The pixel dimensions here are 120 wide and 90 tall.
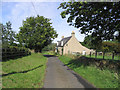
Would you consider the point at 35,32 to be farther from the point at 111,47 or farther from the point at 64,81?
the point at 64,81

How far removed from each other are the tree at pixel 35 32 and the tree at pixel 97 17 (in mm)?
22991

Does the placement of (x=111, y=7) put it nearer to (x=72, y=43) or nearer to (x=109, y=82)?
(x=109, y=82)

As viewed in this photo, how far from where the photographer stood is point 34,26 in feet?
114

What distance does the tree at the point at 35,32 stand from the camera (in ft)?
108

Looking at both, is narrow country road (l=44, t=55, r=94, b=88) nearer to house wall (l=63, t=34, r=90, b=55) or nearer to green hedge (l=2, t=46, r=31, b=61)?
green hedge (l=2, t=46, r=31, b=61)

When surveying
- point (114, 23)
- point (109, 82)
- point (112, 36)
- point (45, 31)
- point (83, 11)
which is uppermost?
point (45, 31)

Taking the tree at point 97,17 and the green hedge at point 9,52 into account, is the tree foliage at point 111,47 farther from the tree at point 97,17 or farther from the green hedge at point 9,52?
the green hedge at point 9,52

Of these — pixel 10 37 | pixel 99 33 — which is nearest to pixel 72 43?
pixel 10 37

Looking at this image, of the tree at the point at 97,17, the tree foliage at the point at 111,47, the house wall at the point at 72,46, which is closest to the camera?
the tree at the point at 97,17

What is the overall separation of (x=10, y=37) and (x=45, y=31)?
27.7 m

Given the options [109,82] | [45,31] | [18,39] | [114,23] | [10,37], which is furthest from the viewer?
[10,37]

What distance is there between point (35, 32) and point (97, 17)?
26.1 metres

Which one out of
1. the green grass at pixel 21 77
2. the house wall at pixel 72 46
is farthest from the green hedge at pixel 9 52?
the house wall at pixel 72 46

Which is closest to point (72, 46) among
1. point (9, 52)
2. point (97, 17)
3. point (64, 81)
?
point (9, 52)
